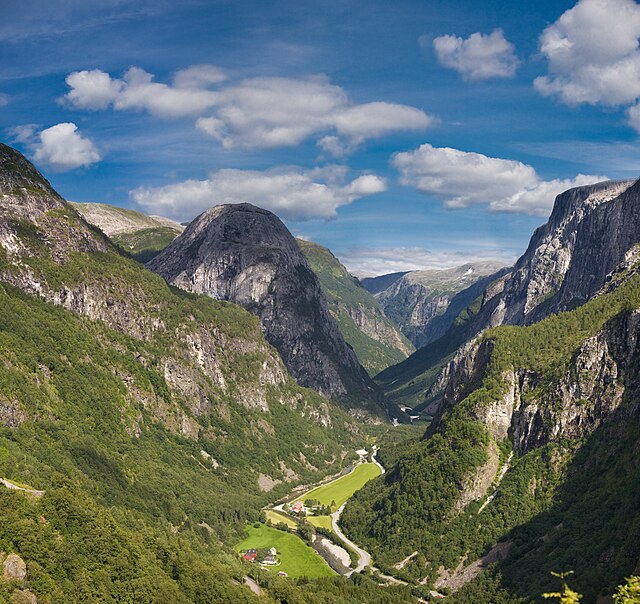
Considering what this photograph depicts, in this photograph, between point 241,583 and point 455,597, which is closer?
point 241,583

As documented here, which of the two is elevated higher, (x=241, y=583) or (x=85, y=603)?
(x=85, y=603)

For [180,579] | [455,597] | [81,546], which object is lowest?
[455,597]

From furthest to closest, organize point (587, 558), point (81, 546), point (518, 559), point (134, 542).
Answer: point (518, 559) < point (587, 558) < point (134, 542) < point (81, 546)

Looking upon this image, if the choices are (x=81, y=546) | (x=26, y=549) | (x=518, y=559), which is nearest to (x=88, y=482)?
(x=81, y=546)

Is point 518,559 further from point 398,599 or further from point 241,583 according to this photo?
point 241,583

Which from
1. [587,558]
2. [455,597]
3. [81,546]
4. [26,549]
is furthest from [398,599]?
[26,549]

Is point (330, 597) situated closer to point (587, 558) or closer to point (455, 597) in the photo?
point (455, 597)

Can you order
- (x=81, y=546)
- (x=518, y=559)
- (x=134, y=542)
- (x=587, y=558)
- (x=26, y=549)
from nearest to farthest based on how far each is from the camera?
(x=26, y=549) < (x=81, y=546) < (x=134, y=542) < (x=587, y=558) < (x=518, y=559)

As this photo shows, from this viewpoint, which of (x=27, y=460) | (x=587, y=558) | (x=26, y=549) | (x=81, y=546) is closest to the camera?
(x=26, y=549)

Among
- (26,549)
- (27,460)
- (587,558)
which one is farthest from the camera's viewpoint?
(27,460)
